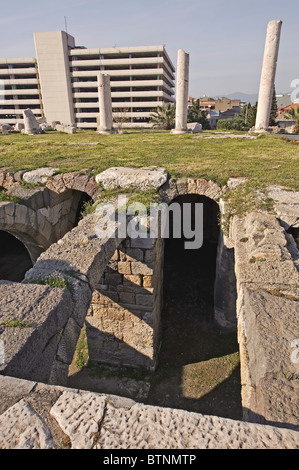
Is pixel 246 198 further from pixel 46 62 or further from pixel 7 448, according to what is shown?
pixel 46 62

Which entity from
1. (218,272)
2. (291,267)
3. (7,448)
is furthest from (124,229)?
(7,448)

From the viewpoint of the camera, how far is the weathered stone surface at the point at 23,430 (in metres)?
1.59

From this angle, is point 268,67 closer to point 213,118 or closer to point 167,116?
point 167,116

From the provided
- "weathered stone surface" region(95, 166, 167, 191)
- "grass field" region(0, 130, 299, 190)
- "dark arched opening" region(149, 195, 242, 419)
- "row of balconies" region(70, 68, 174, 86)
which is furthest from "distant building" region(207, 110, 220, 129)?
"weathered stone surface" region(95, 166, 167, 191)

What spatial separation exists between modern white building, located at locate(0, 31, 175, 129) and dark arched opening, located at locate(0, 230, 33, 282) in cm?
3553

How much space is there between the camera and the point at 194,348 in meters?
6.74

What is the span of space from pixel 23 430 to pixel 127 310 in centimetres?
440

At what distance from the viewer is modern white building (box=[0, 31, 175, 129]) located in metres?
44.5

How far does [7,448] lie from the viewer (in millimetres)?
1562

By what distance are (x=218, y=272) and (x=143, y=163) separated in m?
3.80

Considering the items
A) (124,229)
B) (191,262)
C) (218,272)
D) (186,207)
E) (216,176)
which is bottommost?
(191,262)

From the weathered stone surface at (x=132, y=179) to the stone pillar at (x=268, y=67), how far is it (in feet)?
39.1

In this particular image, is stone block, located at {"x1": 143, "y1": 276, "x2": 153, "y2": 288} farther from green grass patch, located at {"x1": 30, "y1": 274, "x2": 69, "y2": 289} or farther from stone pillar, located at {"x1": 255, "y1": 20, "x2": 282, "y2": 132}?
stone pillar, located at {"x1": 255, "y1": 20, "x2": 282, "y2": 132}

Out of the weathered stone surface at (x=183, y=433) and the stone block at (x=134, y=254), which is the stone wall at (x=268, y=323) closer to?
the weathered stone surface at (x=183, y=433)
